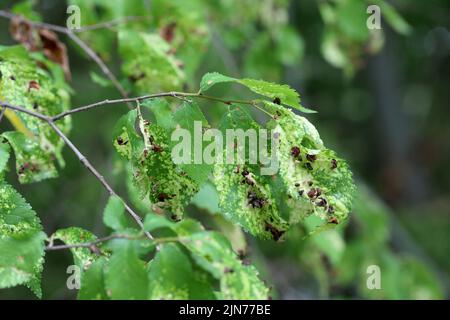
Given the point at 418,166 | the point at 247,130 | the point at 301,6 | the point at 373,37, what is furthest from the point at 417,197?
the point at 247,130

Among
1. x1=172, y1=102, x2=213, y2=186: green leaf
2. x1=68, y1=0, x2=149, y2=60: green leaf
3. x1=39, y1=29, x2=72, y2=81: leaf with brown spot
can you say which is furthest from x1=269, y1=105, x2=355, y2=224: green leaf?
x1=68, y1=0, x2=149, y2=60: green leaf

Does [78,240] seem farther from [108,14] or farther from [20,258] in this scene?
[108,14]

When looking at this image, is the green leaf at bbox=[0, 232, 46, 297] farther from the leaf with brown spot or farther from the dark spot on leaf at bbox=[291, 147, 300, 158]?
the leaf with brown spot

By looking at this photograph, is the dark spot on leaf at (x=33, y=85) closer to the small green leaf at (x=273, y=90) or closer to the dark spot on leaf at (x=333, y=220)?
the small green leaf at (x=273, y=90)

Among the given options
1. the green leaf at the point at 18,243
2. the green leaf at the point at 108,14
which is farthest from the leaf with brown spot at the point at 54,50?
the green leaf at the point at 18,243

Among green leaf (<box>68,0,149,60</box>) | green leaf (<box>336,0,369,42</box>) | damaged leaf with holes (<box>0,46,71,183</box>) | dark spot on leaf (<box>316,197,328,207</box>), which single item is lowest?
dark spot on leaf (<box>316,197,328,207</box>)

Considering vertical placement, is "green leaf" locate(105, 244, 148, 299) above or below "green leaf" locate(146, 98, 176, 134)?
below
